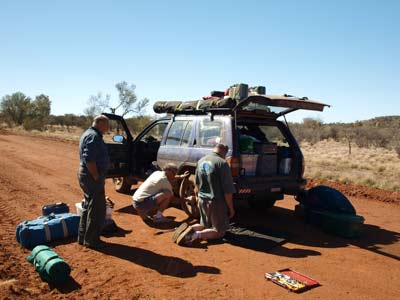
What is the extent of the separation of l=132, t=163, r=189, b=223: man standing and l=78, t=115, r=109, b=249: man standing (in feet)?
4.11

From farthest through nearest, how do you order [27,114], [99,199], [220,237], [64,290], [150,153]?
[27,114] < [150,153] < [220,237] < [99,199] < [64,290]

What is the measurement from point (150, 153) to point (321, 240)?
4.74m

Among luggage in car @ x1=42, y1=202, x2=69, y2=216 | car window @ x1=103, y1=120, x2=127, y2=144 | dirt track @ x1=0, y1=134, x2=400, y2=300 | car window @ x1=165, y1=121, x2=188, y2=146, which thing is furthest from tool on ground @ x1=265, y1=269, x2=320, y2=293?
car window @ x1=165, y1=121, x2=188, y2=146

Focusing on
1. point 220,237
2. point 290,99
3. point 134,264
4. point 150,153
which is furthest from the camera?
point 150,153

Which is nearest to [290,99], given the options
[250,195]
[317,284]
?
[250,195]

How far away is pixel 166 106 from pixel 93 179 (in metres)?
3.44

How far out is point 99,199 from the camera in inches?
219

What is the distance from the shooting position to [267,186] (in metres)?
6.86

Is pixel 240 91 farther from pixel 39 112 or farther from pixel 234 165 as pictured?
pixel 39 112

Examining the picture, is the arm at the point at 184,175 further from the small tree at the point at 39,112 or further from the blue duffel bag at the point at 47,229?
the small tree at the point at 39,112

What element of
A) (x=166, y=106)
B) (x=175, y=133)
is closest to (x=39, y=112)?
(x=166, y=106)

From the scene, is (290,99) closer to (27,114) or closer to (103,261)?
(103,261)

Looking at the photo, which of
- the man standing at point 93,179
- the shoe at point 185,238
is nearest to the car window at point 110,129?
the man standing at point 93,179

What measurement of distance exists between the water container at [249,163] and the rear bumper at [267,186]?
0.13m
